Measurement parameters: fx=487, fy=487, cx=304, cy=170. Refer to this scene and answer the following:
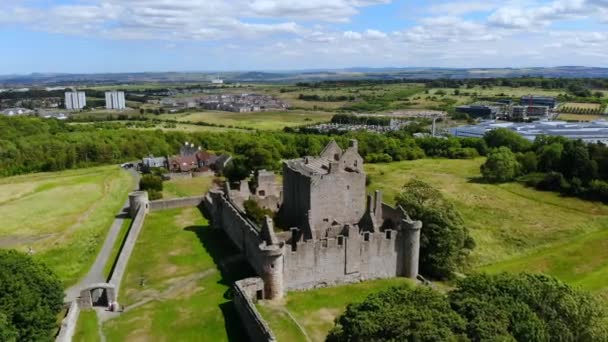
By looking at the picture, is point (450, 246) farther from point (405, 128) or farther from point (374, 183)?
point (405, 128)

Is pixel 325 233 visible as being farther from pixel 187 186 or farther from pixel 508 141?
pixel 508 141

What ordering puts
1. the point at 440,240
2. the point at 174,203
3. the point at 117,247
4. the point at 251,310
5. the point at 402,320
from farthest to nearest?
the point at 174,203 → the point at 117,247 → the point at 440,240 → the point at 251,310 → the point at 402,320

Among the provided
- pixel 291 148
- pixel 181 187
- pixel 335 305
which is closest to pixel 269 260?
pixel 335 305

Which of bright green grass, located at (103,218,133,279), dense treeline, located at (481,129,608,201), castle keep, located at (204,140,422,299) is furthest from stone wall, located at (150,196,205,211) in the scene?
dense treeline, located at (481,129,608,201)

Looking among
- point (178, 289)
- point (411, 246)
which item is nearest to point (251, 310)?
point (178, 289)

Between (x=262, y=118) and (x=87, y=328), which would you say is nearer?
(x=87, y=328)

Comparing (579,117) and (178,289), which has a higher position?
(579,117)
